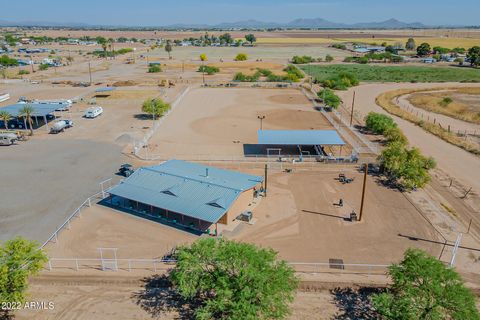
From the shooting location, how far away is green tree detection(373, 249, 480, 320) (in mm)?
18109

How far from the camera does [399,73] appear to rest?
128250 millimetres

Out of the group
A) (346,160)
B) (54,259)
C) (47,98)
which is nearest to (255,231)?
(54,259)

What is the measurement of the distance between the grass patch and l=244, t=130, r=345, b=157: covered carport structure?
20083 mm

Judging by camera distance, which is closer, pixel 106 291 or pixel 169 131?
pixel 106 291

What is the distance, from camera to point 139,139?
53.2 m

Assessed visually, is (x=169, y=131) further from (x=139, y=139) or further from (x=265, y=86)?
(x=265, y=86)

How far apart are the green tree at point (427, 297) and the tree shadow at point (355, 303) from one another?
251 centimetres

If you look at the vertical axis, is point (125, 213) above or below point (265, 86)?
below

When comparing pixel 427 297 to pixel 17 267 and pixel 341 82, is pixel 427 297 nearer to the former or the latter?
pixel 17 267

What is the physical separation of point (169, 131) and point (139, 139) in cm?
605

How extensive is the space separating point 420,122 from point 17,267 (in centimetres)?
6482

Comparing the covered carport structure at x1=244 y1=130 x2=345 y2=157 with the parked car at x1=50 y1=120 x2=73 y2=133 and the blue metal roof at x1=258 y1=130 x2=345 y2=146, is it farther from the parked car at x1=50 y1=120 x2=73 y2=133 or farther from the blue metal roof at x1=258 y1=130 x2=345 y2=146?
the parked car at x1=50 y1=120 x2=73 y2=133

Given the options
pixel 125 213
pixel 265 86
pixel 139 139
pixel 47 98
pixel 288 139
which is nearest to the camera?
pixel 125 213

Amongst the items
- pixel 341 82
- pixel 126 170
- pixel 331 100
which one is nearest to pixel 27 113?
pixel 126 170
